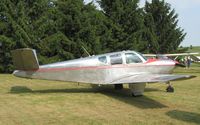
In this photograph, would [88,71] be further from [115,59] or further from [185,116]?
[185,116]

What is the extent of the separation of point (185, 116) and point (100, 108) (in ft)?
8.98

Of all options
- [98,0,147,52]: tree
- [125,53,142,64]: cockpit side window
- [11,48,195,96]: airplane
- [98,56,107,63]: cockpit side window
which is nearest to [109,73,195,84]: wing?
[11,48,195,96]: airplane

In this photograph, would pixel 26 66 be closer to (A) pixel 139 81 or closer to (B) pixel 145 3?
(A) pixel 139 81

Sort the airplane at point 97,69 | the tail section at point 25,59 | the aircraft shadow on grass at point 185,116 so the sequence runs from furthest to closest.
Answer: the airplane at point 97,69 < the tail section at point 25,59 < the aircraft shadow on grass at point 185,116

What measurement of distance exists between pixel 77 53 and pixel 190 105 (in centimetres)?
1850

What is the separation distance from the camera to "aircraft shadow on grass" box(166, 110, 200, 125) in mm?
9409

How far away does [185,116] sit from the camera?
32.7ft

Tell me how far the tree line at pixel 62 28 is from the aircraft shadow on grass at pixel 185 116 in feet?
62.3

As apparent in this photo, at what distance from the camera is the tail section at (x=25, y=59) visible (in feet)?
45.2

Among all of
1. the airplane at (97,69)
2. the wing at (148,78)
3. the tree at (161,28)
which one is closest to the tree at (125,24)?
the tree at (161,28)

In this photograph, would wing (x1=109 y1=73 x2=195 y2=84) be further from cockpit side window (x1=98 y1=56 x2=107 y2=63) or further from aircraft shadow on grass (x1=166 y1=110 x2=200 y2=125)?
aircraft shadow on grass (x1=166 y1=110 x2=200 y2=125)

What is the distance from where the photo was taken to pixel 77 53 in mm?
29625

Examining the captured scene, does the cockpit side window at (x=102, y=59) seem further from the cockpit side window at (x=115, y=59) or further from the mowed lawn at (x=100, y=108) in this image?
the mowed lawn at (x=100, y=108)

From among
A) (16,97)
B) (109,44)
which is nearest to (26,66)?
(16,97)
